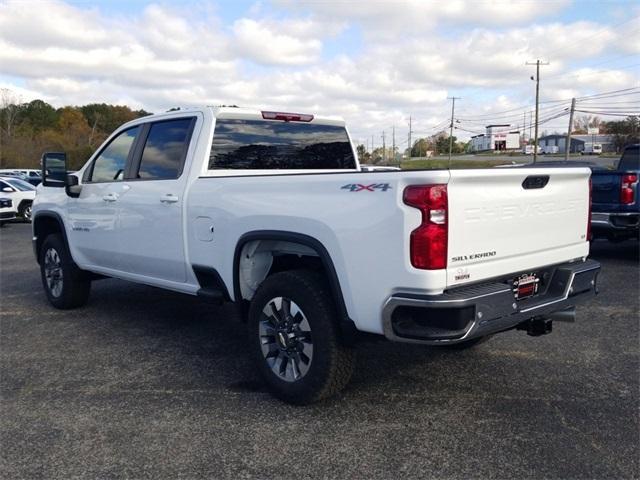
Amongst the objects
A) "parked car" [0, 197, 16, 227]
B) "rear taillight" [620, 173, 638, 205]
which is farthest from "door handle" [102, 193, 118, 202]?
"parked car" [0, 197, 16, 227]

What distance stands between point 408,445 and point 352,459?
14.1 inches

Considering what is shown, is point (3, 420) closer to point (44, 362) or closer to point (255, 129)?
point (44, 362)

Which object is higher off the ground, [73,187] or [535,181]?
[535,181]

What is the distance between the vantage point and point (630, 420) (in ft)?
12.1

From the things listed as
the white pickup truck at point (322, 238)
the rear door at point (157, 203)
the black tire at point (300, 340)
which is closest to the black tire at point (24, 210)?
the white pickup truck at point (322, 238)

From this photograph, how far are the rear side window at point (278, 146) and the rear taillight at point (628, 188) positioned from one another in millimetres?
5011

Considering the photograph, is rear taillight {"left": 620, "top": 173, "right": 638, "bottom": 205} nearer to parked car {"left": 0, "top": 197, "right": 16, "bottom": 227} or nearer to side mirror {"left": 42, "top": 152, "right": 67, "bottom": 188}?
side mirror {"left": 42, "top": 152, "right": 67, "bottom": 188}

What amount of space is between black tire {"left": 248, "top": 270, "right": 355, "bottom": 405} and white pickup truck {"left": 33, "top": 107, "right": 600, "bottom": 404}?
10 mm

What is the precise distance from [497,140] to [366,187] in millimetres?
95132

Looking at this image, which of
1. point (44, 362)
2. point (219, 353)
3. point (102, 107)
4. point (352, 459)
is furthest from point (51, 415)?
point (102, 107)

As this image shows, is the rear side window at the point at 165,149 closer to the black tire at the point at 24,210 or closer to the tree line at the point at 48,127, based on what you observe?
the black tire at the point at 24,210

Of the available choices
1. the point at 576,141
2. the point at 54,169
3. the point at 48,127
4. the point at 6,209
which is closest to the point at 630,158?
the point at 54,169

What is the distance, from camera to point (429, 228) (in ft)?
10.4

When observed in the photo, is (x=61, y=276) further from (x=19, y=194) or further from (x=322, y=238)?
(x=19, y=194)
